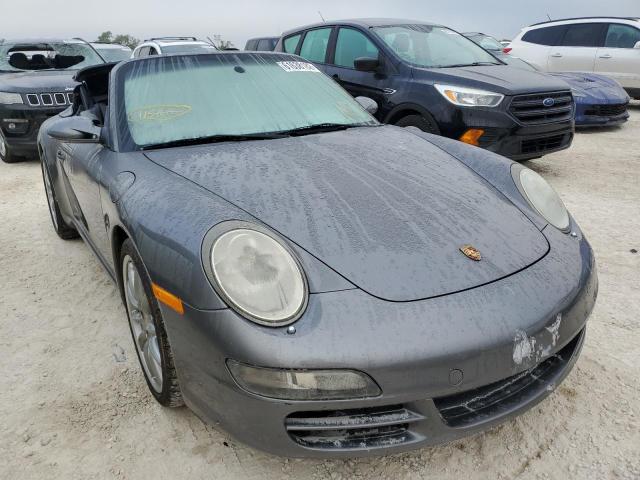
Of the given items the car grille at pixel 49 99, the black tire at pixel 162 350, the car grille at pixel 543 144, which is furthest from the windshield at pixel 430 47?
the black tire at pixel 162 350

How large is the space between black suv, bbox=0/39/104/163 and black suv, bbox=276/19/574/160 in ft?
10.4

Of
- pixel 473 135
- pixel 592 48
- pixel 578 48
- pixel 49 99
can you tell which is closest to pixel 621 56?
pixel 592 48

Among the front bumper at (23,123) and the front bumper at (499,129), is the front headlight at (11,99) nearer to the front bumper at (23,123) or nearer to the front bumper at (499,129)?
the front bumper at (23,123)

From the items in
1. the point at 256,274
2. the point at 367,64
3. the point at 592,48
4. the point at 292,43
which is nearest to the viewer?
the point at 256,274

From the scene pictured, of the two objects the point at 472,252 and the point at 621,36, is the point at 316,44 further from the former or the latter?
the point at 621,36

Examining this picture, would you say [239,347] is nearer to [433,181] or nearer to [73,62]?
[433,181]

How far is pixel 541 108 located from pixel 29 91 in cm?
561

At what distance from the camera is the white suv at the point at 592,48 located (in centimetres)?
930

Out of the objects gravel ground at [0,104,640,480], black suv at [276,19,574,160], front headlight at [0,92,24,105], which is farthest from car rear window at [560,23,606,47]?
front headlight at [0,92,24,105]

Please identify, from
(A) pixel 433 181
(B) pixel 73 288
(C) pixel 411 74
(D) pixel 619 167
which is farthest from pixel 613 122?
(B) pixel 73 288

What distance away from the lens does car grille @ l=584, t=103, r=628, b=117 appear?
299 inches

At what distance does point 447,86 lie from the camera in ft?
15.9

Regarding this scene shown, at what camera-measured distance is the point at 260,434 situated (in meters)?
A: 1.54

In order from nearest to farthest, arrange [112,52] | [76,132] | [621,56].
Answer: [76,132] < [112,52] < [621,56]
